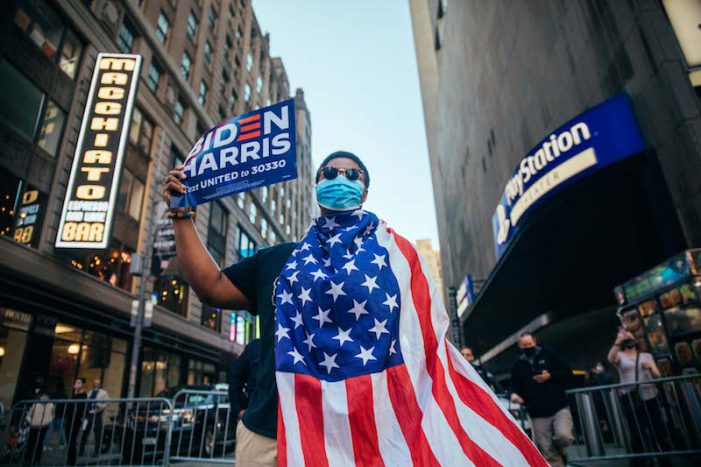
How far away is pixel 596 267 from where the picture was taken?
54.4 feet

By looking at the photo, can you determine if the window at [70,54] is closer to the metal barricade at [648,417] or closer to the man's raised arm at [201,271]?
the man's raised arm at [201,271]

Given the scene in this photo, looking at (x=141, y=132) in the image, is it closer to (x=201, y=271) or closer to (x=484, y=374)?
(x=484, y=374)

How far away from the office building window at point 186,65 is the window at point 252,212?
12.3 meters

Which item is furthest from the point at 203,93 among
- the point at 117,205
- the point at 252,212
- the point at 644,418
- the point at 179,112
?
the point at 644,418

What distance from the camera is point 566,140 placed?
10.7m

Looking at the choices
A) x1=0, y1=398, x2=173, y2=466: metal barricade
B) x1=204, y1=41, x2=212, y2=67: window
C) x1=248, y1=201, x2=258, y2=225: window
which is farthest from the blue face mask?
x1=248, y1=201, x2=258, y2=225: window

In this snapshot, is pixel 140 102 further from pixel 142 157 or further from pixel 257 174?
pixel 257 174

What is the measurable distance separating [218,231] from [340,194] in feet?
92.7

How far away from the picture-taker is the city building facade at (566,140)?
8680mm

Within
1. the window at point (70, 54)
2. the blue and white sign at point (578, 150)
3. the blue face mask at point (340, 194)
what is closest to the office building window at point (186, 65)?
the window at point (70, 54)

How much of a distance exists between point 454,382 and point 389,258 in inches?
22.4

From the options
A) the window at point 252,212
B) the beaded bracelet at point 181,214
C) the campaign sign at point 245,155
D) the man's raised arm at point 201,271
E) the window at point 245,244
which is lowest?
the man's raised arm at point 201,271

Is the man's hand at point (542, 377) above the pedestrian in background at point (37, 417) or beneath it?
above

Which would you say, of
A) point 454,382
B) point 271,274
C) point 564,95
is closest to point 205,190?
point 271,274
